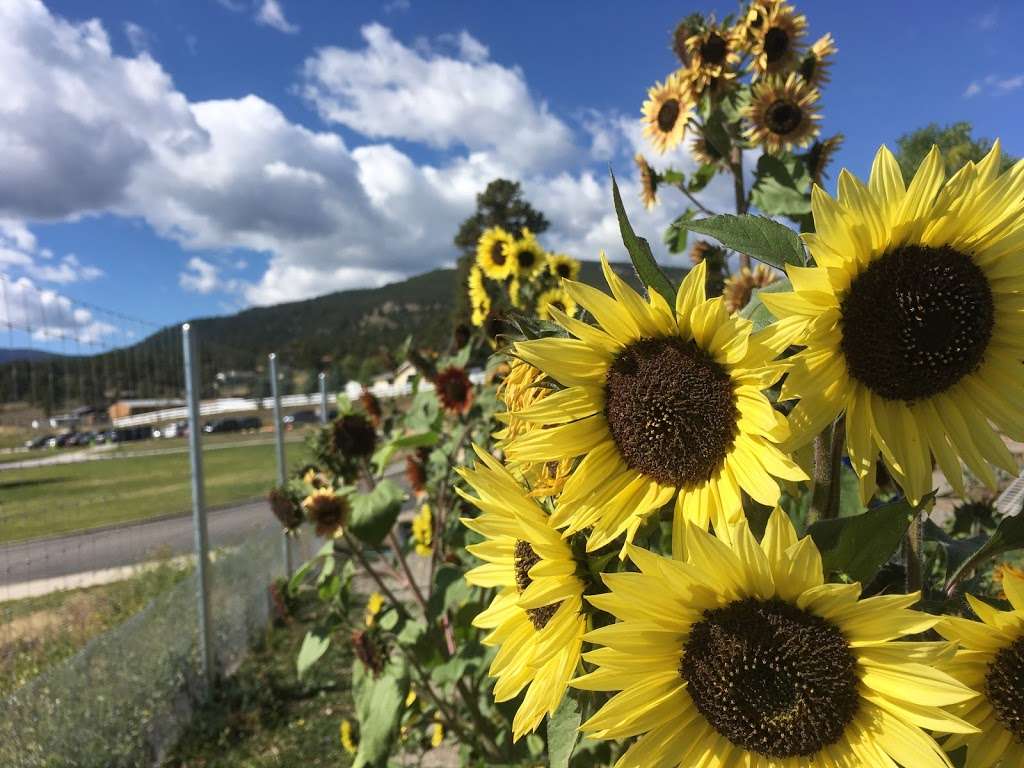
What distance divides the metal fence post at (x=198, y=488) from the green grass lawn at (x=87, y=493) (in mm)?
544

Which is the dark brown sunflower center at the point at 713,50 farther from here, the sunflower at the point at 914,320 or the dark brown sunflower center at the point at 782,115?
the sunflower at the point at 914,320

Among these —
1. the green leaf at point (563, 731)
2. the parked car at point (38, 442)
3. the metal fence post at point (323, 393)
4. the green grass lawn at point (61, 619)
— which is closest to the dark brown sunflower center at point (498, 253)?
the parked car at point (38, 442)

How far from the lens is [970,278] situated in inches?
19.7

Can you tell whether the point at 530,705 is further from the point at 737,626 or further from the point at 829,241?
the point at 829,241

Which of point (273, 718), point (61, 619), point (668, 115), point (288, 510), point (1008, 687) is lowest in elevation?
point (273, 718)

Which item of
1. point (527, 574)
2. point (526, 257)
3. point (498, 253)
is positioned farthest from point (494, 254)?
point (527, 574)

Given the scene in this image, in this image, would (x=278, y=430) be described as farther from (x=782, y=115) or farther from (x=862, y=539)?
(x=862, y=539)

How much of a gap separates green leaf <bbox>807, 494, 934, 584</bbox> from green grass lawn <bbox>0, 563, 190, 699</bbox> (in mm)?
3096

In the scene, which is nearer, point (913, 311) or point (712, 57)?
point (913, 311)

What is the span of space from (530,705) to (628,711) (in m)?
0.12

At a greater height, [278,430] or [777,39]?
[777,39]

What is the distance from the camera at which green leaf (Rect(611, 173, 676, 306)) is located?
521 millimetres

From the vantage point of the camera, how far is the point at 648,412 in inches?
21.8

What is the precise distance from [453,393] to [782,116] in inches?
54.6
